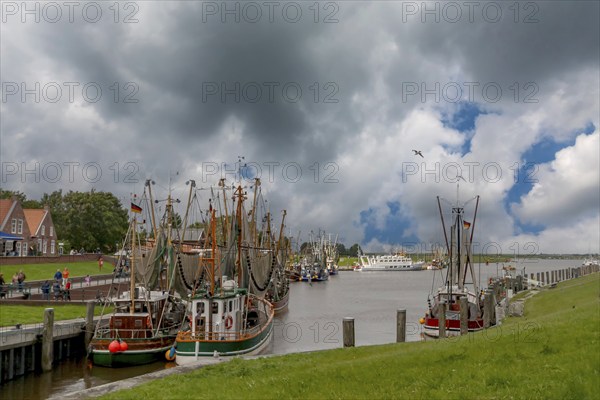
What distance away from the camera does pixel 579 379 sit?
12.0 metres

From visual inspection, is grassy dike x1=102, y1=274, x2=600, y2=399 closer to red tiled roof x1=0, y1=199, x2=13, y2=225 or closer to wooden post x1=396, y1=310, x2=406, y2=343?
wooden post x1=396, y1=310, x2=406, y2=343

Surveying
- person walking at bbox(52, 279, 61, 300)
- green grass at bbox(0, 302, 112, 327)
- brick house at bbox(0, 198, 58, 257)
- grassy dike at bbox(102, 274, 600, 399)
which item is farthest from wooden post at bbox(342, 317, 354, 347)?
brick house at bbox(0, 198, 58, 257)

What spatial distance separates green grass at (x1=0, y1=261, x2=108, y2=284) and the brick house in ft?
23.1

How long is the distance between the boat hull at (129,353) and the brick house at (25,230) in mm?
48660

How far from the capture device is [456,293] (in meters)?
43.3

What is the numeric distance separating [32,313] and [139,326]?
8.86 m

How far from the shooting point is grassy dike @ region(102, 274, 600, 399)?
12.2 meters

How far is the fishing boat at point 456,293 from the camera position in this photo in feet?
133

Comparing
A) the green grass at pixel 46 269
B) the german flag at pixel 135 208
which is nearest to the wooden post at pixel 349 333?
the german flag at pixel 135 208

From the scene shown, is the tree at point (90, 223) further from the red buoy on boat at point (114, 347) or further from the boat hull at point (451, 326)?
the boat hull at point (451, 326)

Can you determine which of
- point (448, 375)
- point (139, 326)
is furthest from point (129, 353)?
point (448, 375)

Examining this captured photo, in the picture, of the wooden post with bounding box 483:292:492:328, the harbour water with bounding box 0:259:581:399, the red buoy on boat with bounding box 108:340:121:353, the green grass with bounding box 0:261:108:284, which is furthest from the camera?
the green grass with bounding box 0:261:108:284

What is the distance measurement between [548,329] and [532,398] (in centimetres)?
576

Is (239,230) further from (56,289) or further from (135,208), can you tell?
(56,289)
